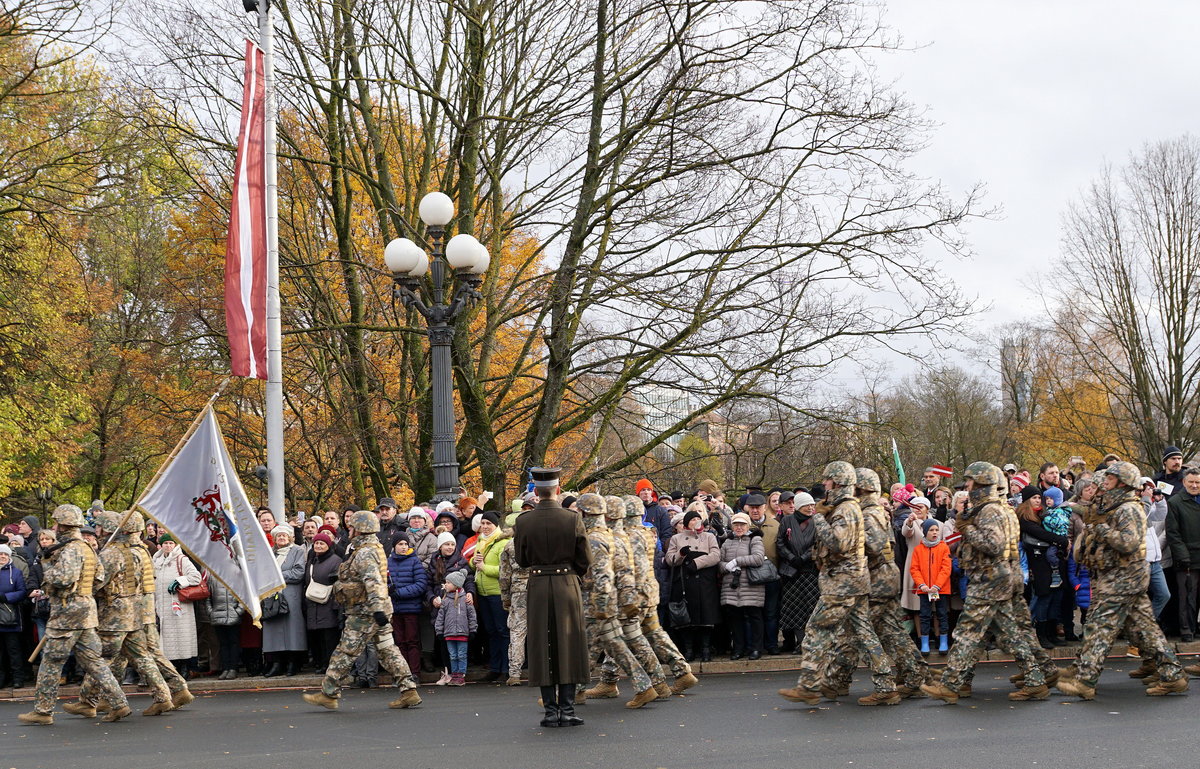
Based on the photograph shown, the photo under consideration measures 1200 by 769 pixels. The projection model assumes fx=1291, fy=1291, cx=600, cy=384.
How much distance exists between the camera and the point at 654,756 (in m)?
A: 8.88

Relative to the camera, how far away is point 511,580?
12.8 m

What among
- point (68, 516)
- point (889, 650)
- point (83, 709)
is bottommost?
point (83, 709)

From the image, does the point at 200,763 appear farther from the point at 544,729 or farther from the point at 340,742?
the point at 544,729

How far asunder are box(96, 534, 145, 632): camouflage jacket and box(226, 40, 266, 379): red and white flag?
3.39m

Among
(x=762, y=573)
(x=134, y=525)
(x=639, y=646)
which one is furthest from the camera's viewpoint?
(x=762, y=573)

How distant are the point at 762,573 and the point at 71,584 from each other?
7.05m

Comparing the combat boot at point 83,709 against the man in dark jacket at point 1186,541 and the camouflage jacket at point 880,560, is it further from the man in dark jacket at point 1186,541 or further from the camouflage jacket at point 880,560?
the man in dark jacket at point 1186,541

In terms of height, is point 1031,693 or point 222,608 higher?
point 222,608

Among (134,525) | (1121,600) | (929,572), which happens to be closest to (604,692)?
(929,572)

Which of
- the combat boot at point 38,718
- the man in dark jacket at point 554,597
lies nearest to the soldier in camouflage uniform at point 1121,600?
the man in dark jacket at point 554,597

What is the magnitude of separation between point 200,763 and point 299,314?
1526cm

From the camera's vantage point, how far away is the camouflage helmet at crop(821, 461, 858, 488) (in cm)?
1102

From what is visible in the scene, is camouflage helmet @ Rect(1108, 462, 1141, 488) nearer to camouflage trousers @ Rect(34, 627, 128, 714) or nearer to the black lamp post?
the black lamp post

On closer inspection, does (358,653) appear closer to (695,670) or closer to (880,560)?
(695,670)
